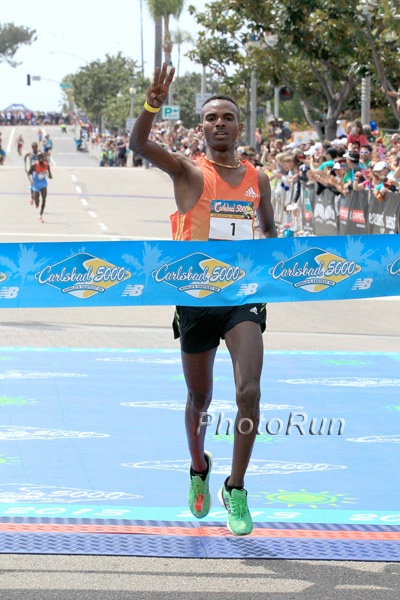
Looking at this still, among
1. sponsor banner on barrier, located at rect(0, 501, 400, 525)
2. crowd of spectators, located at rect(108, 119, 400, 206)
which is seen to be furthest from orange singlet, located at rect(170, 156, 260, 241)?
crowd of spectators, located at rect(108, 119, 400, 206)

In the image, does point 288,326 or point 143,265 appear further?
point 288,326

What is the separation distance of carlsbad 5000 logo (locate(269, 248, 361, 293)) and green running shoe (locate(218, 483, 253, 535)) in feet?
3.67

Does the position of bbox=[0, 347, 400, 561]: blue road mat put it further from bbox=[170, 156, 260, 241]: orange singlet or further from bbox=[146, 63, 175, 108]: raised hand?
bbox=[146, 63, 175, 108]: raised hand

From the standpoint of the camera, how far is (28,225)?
27.6m

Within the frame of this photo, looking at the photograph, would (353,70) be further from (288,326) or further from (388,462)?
(388,462)

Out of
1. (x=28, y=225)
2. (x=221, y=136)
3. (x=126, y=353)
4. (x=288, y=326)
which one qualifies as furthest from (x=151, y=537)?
(x=28, y=225)

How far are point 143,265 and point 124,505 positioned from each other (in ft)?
4.00

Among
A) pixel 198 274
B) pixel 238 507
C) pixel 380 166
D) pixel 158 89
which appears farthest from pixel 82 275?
pixel 380 166

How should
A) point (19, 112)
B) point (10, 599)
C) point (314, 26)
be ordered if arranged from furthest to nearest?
1. point (19, 112)
2. point (314, 26)
3. point (10, 599)

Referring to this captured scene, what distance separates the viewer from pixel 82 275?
564cm

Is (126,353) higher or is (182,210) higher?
(182,210)

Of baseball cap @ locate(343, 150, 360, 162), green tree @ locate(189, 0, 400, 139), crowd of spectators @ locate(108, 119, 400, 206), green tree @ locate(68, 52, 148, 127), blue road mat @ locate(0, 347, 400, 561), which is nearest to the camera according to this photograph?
blue road mat @ locate(0, 347, 400, 561)

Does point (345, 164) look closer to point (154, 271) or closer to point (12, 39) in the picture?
point (154, 271)

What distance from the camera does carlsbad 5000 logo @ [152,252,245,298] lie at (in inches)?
219
